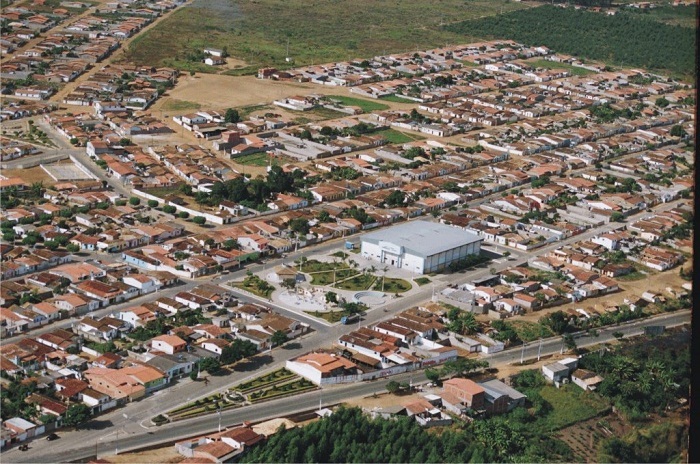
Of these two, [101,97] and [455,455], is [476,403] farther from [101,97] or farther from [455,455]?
[101,97]

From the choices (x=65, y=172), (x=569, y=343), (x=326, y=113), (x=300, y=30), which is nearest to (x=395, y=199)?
(x=569, y=343)

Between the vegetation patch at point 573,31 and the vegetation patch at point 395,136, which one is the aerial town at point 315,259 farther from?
the vegetation patch at point 573,31

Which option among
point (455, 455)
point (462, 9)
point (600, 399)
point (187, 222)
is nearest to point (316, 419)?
point (455, 455)

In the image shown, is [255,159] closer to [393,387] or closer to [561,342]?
[561,342]

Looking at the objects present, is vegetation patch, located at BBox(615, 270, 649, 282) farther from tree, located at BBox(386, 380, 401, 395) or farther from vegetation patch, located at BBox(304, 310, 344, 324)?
tree, located at BBox(386, 380, 401, 395)

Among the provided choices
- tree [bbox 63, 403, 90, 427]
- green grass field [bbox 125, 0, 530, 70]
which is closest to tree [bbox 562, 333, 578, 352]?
tree [bbox 63, 403, 90, 427]
